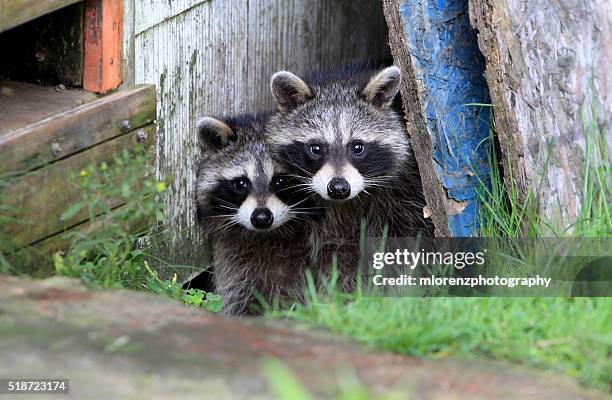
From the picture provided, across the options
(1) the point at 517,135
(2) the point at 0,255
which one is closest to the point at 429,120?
(1) the point at 517,135

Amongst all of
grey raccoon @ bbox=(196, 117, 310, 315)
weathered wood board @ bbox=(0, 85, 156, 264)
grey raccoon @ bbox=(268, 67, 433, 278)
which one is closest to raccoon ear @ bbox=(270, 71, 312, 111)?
grey raccoon @ bbox=(268, 67, 433, 278)

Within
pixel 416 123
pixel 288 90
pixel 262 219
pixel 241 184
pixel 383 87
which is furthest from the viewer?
pixel 241 184

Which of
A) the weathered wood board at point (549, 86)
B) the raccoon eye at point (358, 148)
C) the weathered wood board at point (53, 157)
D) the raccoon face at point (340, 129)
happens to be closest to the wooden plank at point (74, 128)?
the weathered wood board at point (53, 157)

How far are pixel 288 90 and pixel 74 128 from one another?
58.7 inches

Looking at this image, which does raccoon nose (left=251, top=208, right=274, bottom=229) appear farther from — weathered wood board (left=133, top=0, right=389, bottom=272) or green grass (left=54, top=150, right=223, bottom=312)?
green grass (left=54, top=150, right=223, bottom=312)

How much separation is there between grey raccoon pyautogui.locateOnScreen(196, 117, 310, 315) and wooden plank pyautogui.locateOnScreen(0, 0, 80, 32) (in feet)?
4.62

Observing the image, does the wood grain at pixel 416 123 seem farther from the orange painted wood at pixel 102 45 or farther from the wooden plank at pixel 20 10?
the wooden plank at pixel 20 10

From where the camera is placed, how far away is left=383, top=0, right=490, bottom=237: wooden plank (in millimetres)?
4477

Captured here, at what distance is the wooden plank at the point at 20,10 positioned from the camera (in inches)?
143

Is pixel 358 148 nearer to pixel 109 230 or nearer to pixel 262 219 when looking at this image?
pixel 262 219

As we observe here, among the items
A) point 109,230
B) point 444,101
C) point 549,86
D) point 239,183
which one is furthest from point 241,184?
point 549,86

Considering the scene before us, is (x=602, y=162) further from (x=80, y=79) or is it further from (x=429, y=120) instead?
(x=80, y=79)

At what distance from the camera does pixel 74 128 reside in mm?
3939

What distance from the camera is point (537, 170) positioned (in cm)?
408
